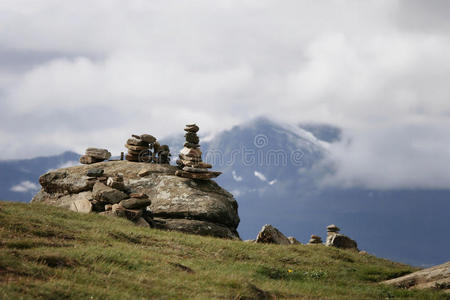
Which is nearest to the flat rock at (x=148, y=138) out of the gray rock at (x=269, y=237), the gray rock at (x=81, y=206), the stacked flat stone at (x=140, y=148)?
the stacked flat stone at (x=140, y=148)

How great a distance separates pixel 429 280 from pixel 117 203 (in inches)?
870

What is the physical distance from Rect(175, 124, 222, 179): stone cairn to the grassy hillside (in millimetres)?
10836

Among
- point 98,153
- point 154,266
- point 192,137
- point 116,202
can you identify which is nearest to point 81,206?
point 116,202

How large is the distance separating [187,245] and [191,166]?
15834mm

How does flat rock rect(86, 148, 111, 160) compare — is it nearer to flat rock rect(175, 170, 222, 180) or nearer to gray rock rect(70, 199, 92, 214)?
flat rock rect(175, 170, 222, 180)

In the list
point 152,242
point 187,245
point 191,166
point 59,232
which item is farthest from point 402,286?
point 191,166

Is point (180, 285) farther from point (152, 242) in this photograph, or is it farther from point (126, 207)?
point (126, 207)

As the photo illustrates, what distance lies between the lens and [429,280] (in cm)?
2225

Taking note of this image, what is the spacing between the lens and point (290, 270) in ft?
75.2

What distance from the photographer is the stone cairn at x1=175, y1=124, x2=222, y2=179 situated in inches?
1565

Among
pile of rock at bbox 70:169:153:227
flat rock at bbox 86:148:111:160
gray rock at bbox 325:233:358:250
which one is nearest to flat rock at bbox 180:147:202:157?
pile of rock at bbox 70:169:153:227

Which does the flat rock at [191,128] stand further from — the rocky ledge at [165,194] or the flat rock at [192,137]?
the rocky ledge at [165,194]

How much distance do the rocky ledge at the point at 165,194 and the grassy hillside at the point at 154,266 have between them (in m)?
5.87

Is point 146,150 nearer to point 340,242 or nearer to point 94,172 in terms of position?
point 94,172
